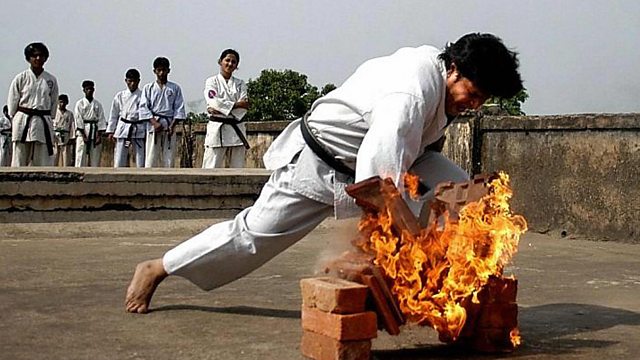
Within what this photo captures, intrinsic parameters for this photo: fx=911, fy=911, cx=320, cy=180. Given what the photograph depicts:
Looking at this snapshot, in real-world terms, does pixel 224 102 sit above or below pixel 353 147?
above

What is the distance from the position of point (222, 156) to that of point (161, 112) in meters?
2.02

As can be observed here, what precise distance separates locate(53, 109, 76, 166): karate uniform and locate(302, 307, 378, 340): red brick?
55.0ft

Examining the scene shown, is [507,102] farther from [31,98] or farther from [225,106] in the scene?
[31,98]

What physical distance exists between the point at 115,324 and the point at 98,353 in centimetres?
52

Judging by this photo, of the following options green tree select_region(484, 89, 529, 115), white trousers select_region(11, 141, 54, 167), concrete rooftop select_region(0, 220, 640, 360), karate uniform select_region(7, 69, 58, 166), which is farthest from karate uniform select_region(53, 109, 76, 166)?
concrete rooftop select_region(0, 220, 640, 360)

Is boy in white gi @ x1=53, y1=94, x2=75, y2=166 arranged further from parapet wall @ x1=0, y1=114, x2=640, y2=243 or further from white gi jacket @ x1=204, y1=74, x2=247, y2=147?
parapet wall @ x1=0, y1=114, x2=640, y2=243

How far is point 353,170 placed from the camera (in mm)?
3670

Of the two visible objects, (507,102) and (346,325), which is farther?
(507,102)

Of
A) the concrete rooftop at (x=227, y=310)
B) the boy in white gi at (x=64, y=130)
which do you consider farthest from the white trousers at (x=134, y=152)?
the concrete rooftop at (x=227, y=310)

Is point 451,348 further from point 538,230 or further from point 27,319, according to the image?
point 538,230

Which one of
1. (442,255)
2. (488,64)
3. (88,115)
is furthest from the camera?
(88,115)

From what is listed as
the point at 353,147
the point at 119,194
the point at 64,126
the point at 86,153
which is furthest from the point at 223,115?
the point at 64,126

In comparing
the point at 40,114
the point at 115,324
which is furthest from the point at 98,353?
the point at 40,114

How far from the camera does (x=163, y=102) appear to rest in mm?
12258
